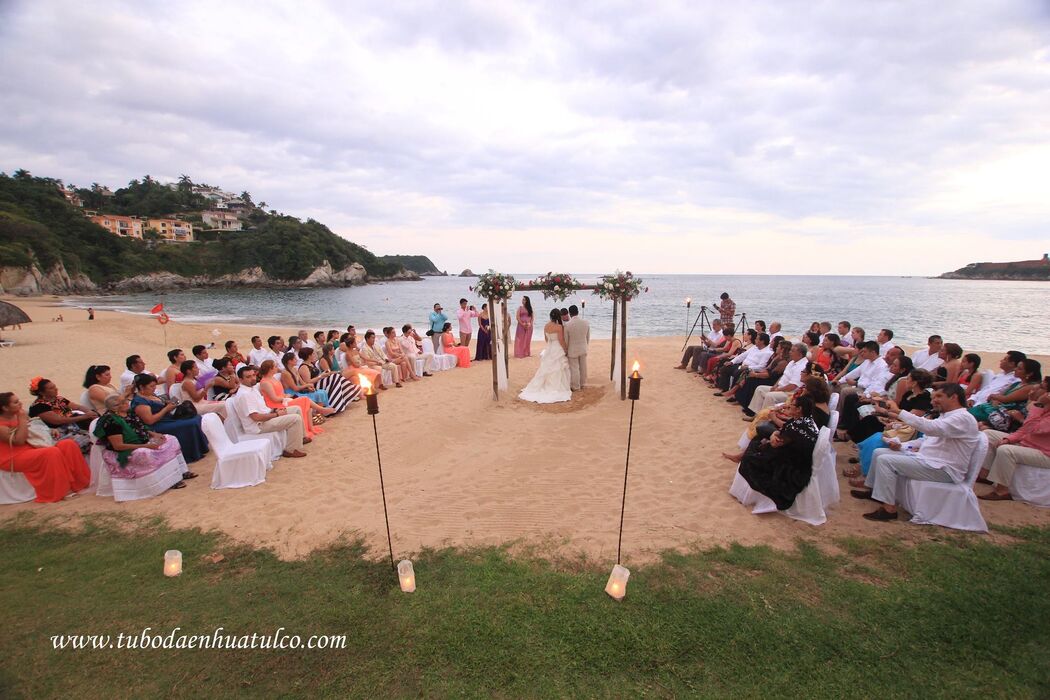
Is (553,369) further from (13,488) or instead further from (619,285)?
(13,488)

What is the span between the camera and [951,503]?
195 inches

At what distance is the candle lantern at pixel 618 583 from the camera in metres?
3.87

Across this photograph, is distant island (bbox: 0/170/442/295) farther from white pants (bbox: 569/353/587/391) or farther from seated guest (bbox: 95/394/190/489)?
white pants (bbox: 569/353/587/391)

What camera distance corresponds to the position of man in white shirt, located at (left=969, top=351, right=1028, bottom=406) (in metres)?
6.66

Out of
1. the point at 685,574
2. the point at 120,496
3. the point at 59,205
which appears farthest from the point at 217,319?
the point at 59,205

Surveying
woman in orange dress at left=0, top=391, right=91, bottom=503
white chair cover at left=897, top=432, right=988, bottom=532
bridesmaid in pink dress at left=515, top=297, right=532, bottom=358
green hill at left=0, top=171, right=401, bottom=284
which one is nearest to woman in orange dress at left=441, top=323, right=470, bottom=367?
bridesmaid in pink dress at left=515, top=297, right=532, bottom=358

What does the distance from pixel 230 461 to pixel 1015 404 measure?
10.6 meters

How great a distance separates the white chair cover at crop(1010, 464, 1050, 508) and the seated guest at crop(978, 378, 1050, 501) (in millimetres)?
50

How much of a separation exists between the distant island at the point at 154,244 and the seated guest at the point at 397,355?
192 feet

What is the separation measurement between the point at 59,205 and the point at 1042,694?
9340 centimetres

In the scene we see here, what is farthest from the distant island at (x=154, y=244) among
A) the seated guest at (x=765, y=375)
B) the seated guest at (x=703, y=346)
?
the seated guest at (x=765, y=375)

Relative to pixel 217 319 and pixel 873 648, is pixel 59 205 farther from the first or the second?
pixel 873 648

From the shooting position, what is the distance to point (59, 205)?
63375 millimetres

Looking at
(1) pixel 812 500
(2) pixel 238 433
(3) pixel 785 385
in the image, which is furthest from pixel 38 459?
(3) pixel 785 385
